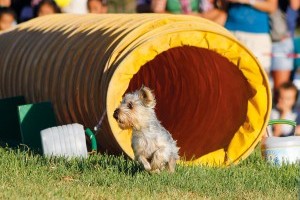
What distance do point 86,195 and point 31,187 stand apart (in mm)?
630

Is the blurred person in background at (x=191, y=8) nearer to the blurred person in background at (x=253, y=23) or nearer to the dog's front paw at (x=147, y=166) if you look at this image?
the blurred person in background at (x=253, y=23)

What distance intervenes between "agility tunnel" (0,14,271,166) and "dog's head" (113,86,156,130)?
51 cm

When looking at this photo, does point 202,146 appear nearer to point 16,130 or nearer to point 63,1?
point 16,130

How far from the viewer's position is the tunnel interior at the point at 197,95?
13211 millimetres

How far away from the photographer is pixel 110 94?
462 inches

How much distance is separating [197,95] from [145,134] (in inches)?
117

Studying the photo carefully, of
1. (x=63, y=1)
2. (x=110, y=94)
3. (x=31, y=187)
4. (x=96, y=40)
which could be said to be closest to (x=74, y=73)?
(x=96, y=40)

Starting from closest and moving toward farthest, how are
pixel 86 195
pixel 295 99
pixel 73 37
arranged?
pixel 86 195 → pixel 73 37 → pixel 295 99

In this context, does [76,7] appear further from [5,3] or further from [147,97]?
[147,97]

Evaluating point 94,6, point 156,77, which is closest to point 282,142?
point 156,77

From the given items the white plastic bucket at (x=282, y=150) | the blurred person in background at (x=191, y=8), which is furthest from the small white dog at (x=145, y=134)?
the blurred person in background at (x=191, y=8)

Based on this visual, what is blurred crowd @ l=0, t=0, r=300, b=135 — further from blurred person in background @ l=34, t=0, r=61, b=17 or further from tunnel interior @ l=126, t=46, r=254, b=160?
blurred person in background @ l=34, t=0, r=61, b=17

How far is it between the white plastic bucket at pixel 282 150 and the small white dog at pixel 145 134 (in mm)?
1768

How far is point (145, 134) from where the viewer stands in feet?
36.7
